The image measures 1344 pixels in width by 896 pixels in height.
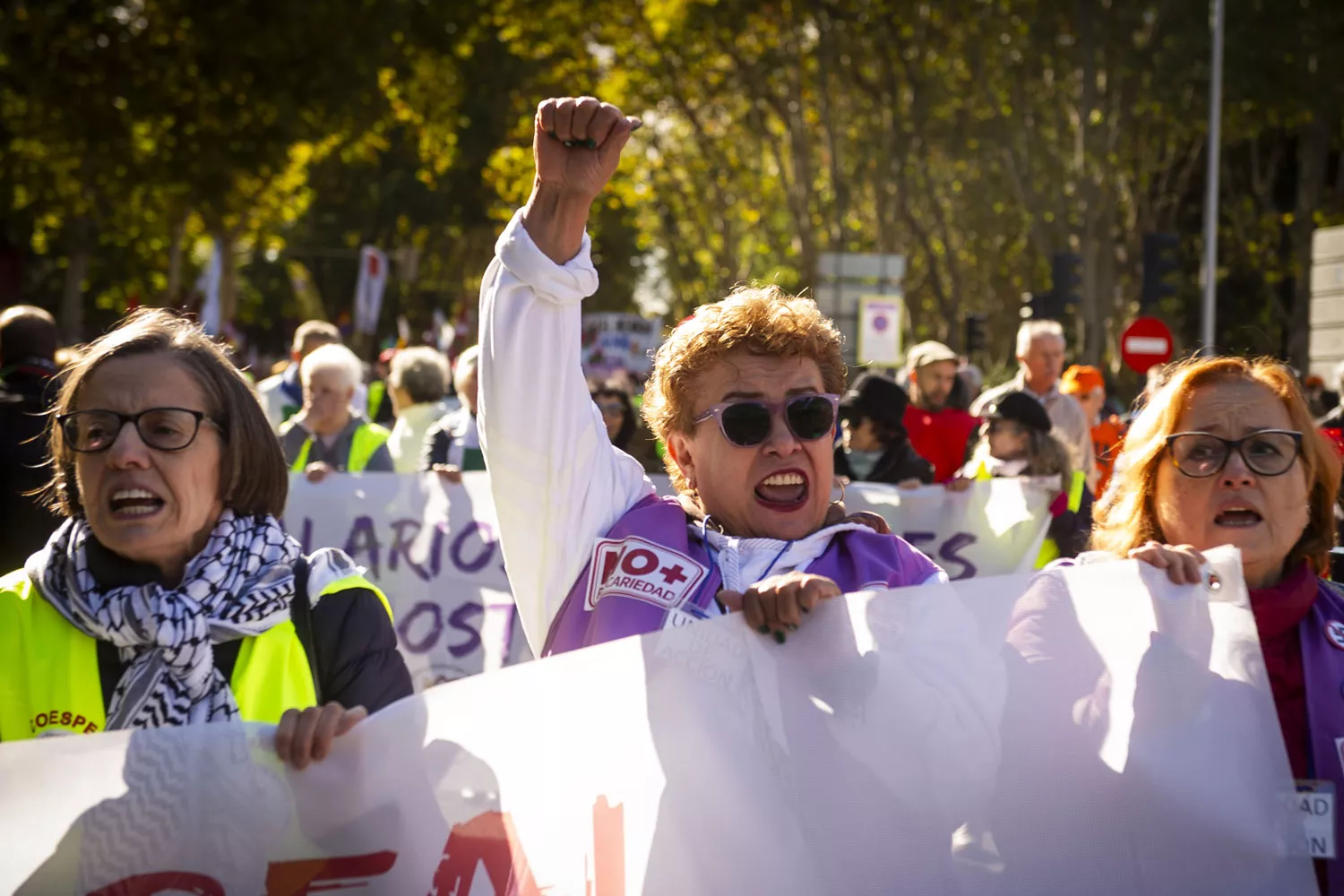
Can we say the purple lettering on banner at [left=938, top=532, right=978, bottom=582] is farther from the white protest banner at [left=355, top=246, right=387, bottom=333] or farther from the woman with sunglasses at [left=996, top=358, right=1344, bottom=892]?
the white protest banner at [left=355, top=246, right=387, bottom=333]

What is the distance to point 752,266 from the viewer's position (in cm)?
4825

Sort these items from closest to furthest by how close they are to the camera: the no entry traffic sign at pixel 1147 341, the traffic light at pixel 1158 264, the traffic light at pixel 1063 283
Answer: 1. the no entry traffic sign at pixel 1147 341
2. the traffic light at pixel 1158 264
3. the traffic light at pixel 1063 283

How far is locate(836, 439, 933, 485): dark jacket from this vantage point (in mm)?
7461

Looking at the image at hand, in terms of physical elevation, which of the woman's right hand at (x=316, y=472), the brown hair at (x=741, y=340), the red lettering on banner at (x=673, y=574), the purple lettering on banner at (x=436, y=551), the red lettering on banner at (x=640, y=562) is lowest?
the purple lettering on banner at (x=436, y=551)

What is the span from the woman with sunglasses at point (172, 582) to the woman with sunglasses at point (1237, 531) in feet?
3.60

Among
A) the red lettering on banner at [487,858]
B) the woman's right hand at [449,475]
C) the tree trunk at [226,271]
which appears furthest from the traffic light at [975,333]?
the red lettering on banner at [487,858]

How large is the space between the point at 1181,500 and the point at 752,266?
1789 inches

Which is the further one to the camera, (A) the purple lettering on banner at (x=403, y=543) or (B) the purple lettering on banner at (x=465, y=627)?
(A) the purple lettering on banner at (x=403, y=543)

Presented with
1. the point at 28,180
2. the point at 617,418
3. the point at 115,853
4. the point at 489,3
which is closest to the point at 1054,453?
the point at 617,418

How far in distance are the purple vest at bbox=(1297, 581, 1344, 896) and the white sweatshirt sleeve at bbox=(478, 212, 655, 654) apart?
1.23m

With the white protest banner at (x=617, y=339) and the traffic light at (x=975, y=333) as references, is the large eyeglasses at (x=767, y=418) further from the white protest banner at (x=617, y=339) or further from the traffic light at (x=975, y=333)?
the traffic light at (x=975, y=333)

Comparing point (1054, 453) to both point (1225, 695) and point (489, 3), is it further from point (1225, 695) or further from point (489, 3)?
point (489, 3)

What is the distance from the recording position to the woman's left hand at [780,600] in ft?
8.54

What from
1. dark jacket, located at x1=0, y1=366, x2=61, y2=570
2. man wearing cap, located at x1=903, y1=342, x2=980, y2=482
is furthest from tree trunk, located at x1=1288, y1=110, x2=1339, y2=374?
dark jacket, located at x1=0, y1=366, x2=61, y2=570
